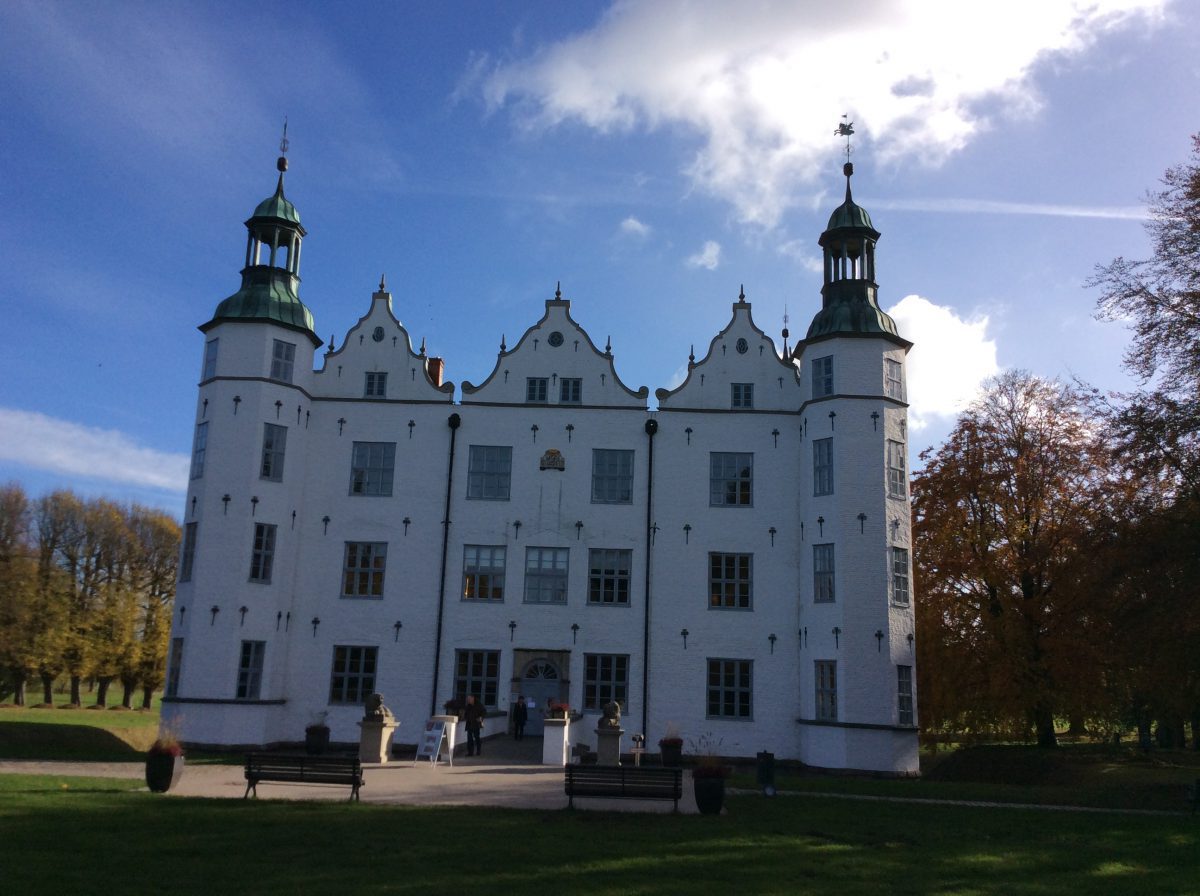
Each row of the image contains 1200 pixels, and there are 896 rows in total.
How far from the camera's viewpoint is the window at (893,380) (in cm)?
2727

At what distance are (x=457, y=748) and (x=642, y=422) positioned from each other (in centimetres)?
1085

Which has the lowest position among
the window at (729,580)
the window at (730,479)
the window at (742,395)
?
the window at (729,580)

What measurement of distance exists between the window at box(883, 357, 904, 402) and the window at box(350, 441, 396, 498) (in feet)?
48.0

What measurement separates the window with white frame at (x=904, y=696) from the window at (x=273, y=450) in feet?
59.5

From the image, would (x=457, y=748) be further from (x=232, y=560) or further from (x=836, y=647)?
(x=836, y=647)

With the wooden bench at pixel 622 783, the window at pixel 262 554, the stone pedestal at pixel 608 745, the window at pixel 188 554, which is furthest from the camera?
the window at pixel 262 554

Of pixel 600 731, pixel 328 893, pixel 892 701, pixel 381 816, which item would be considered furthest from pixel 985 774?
pixel 328 893

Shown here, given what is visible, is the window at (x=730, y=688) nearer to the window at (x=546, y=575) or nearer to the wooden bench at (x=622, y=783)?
the window at (x=546, y=575)

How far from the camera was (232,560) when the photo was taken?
1040 inches

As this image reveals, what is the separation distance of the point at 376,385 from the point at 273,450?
3.70 meters

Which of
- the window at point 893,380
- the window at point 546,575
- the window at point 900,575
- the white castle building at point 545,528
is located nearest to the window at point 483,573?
the white castle building at point 545,528

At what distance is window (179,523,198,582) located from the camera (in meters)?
26.6

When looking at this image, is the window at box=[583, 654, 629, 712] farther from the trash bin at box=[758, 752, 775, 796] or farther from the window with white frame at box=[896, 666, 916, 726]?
the trash bin at box=[758, 752, 775, 796]

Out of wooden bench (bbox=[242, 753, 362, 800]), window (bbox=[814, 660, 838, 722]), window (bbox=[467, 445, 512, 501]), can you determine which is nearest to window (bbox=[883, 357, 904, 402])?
window (bbox=[814, 660, 838, 722])
